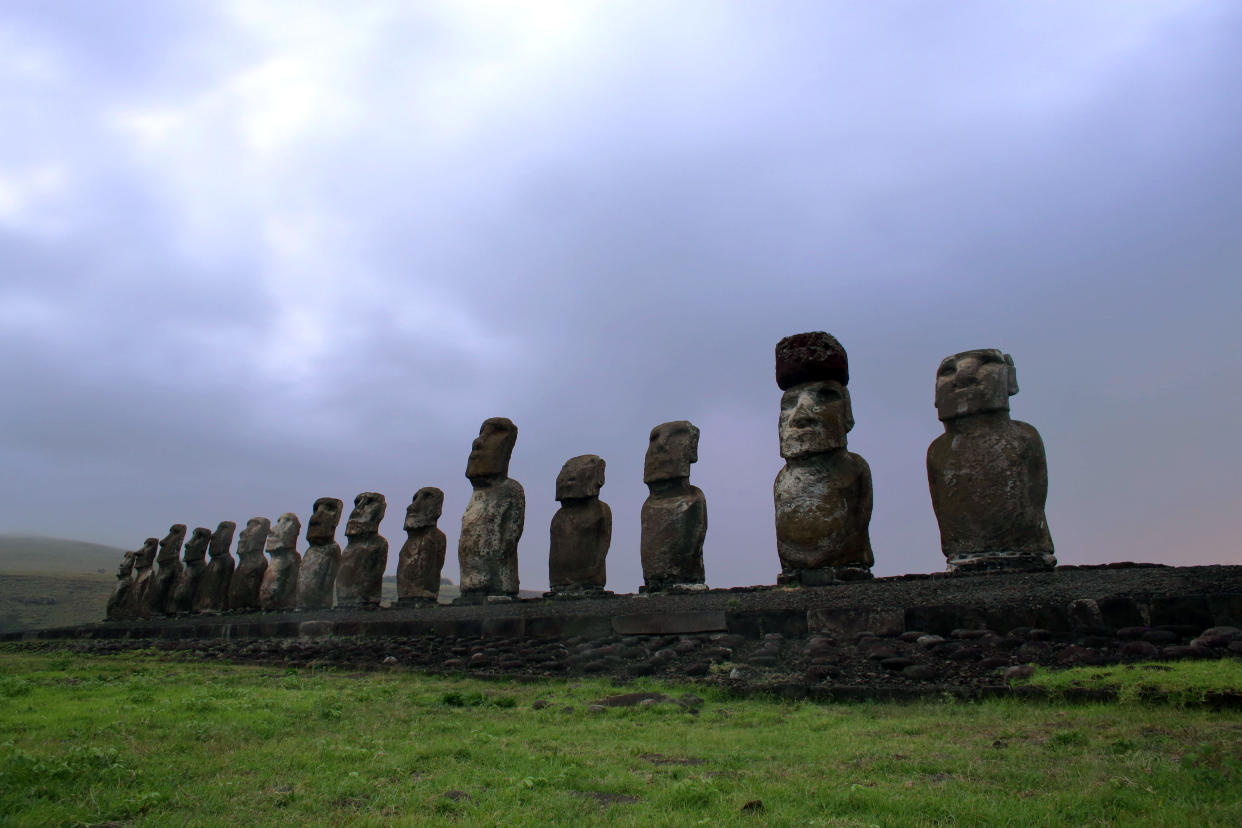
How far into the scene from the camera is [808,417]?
11.2 m

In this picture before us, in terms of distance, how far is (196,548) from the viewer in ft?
83.3

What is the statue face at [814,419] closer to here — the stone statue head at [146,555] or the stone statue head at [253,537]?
the stone statue head at [253,537]

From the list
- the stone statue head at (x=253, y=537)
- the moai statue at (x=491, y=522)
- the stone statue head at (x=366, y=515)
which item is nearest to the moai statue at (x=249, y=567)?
the stone statue head at (x=253, y=537)

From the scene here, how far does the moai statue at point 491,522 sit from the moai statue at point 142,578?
1582 cm

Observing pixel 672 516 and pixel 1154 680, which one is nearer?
pixel 1154 680

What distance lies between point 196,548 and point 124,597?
14.1 feet

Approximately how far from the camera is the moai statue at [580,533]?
48.2 feet

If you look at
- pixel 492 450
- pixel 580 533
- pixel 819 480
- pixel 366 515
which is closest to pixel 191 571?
pixel 366 515

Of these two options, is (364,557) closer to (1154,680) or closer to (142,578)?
(142,578)

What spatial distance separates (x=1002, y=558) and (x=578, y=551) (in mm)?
7556

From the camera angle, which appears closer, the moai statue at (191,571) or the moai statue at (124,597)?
the moai statue at (191,571)

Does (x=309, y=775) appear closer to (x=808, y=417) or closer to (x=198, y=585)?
(x=808, y=417)

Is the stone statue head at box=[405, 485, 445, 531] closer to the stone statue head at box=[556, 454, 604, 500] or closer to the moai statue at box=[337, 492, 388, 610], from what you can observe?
the moai statue at box=[337, 492, 388, 610]

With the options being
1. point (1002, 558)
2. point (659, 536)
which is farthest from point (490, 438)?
point (1002, 558)
